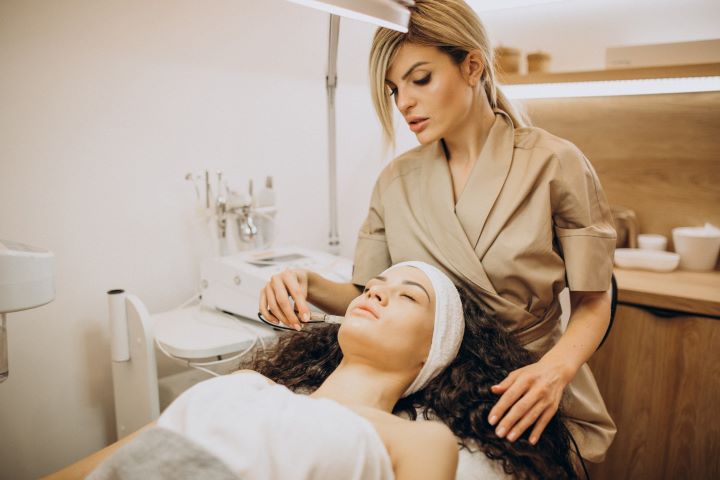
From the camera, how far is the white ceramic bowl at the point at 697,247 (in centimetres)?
193

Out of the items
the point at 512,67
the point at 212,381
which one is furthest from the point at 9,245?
the point at 512,67

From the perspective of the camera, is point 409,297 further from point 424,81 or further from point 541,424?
point 424,81

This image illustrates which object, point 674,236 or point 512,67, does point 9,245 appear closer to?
point 512,67

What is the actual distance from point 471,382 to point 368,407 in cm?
22

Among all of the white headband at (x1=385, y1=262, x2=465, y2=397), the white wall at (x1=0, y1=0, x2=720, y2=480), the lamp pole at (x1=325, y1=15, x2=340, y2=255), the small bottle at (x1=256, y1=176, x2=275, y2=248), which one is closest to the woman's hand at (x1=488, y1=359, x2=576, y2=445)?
the white headband at (x1=385, y1=262, x2=465, y2=397)

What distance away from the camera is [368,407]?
949 millimetres

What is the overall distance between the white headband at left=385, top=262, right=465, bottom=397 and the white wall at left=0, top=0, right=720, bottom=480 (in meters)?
0.72

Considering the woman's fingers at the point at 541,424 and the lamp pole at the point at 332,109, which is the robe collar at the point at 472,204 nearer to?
the woman's fingers at the point at 541,424

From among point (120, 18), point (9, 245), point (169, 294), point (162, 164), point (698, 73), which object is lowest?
point (169, 294)

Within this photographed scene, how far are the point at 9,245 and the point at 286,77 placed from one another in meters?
1.51

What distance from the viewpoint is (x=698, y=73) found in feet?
5.58

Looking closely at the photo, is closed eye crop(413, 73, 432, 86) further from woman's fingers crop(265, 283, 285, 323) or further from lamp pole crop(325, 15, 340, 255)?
woman's fingers crop(265, 283, 285, 323)

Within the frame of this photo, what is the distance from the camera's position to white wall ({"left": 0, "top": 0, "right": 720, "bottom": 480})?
1545 millimetres

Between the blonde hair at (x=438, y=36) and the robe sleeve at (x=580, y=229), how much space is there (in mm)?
302
